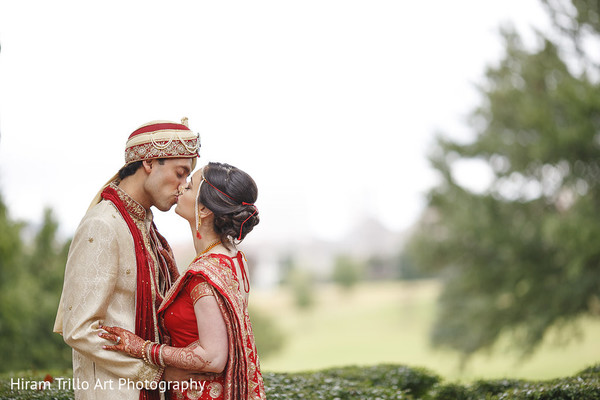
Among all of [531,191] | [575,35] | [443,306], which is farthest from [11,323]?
[443,306]

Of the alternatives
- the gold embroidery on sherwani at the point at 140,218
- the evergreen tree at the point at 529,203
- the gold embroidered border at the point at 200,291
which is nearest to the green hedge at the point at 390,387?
the gold embroidery on sherwani at the point at 140,218

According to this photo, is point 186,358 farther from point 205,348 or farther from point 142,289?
point 142,289

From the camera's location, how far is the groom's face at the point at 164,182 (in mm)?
3148

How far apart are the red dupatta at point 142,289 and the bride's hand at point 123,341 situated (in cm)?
13

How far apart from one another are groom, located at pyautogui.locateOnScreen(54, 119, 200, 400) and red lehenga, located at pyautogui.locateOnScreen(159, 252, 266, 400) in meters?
0.17

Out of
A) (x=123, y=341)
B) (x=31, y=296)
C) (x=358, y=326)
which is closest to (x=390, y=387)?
(x=123, y=341)

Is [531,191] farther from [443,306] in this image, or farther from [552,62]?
[443,306]

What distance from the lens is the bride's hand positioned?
2836 mm

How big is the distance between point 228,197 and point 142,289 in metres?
0.59

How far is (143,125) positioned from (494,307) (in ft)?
49.7

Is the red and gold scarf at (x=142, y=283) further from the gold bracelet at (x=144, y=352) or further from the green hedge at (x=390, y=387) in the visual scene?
the green hedge at (x=390, y=387)

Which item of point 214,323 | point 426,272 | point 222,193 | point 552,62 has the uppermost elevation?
point 552,62

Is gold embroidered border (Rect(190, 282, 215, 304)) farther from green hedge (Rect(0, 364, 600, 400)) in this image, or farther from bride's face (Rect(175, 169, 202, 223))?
green hedge (Rect(0, 364, 600, 400))

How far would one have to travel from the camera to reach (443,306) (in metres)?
22.9
